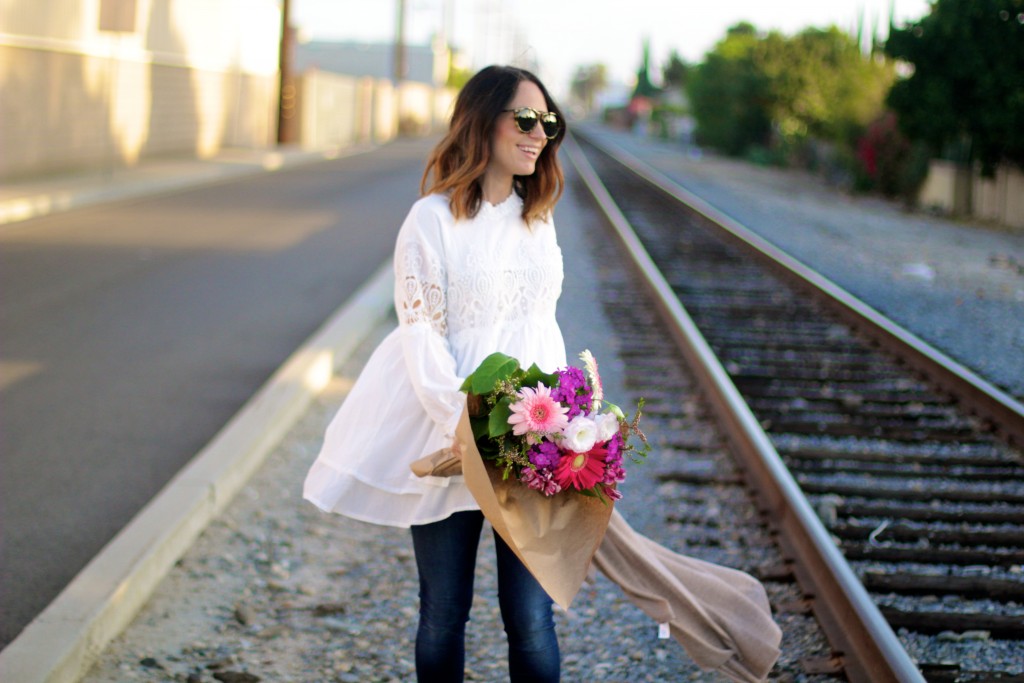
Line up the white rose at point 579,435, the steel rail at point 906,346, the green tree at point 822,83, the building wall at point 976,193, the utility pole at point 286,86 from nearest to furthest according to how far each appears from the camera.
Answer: the white rose at point 579,435, the steel rail at point 906,346, the building wall at point 976,193, the green tree at point 822,83, the utility pole at point 286,86

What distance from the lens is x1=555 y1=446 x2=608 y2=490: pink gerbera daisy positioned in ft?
8.40

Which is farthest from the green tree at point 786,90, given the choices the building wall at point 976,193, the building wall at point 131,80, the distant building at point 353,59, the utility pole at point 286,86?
the distant building at point 353,59

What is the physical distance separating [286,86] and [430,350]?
34.7 meters

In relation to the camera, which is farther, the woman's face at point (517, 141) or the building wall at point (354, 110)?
the building wall at point (354, 110)

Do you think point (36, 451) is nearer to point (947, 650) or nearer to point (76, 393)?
point (76, 393)

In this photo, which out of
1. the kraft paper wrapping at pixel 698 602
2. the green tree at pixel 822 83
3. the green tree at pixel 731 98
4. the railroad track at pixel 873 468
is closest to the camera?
the kraft paper wrapping at pixel 698 602

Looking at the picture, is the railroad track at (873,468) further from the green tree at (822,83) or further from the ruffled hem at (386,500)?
the green tree at (822,83)

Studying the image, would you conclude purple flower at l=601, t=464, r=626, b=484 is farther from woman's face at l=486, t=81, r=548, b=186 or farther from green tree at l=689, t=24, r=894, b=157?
green tree at l=689, t=24, r=894, b=157

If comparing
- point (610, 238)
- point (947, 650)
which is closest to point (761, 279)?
point (610, 238)

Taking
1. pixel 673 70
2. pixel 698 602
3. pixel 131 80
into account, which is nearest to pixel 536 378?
pixel 698 602

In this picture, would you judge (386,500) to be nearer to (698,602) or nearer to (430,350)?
(430,350)

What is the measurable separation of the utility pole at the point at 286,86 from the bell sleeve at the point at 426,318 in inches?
1303

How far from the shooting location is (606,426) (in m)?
2.59

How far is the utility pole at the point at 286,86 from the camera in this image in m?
34.3
